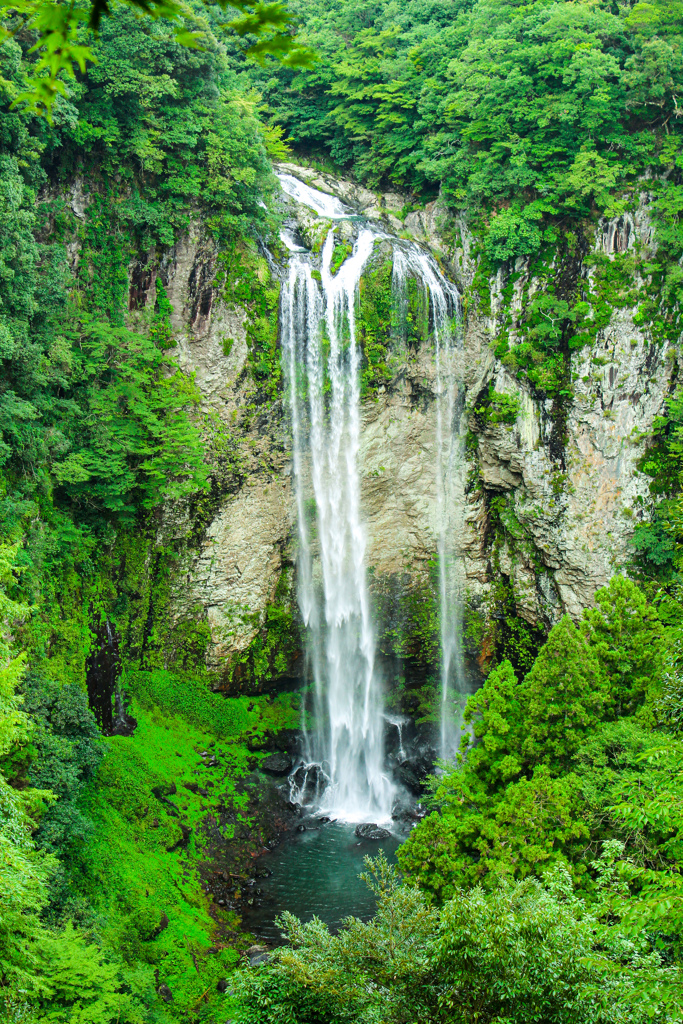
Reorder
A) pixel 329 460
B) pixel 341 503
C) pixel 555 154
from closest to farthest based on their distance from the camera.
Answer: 1. pixel 555 154
2. pixel 329 460
3. pixel 341 503

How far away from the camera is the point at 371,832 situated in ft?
51.7

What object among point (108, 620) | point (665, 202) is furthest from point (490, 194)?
point (108, 620)

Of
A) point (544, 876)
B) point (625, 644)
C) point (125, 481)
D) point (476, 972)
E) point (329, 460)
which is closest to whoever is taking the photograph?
point (476, 972)

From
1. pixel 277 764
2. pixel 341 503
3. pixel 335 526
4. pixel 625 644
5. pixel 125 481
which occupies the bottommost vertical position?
pixel 277 764

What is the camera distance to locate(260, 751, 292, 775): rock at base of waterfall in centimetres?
1738

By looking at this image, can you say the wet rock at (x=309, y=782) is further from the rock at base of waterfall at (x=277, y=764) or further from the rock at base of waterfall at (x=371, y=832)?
the rock at base of waterfall at (x=371, y=832)

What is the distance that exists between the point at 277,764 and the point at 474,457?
987cm

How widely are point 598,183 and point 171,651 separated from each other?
1574cm

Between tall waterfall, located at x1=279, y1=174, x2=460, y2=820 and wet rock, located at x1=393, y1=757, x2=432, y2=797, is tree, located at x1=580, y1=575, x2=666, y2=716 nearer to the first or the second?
tall waterfall, located at x1=279, y1=174, x2=460, y2=820

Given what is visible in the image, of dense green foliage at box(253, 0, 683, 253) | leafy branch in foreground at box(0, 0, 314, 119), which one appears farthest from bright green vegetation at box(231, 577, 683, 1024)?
dense green foliage at box(253, 0, 683, 253)

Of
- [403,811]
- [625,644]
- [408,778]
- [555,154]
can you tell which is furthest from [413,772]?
[555,154]

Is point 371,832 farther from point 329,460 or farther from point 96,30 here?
point 96,30

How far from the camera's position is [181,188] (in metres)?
15.8

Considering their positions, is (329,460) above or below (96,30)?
below
